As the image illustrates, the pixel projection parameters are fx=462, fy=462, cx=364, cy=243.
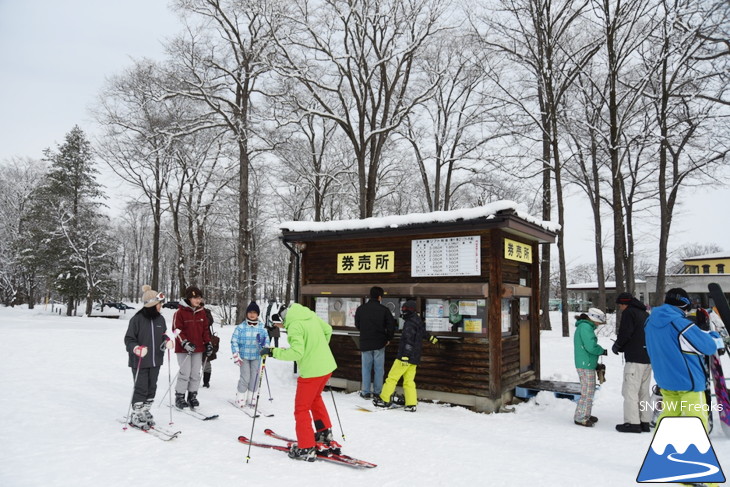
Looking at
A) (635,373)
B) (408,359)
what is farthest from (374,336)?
(635,373)

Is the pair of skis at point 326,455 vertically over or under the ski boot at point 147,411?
under

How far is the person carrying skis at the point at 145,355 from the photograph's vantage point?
6.02 m

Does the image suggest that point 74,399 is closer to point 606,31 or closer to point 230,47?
point 230,47

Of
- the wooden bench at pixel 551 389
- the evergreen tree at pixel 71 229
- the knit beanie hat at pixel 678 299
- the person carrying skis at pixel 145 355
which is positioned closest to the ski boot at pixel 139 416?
the person carrying skis at pixel 145 355

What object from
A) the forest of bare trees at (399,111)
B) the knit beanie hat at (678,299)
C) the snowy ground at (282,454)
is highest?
the forest of bare trees at (399,111)

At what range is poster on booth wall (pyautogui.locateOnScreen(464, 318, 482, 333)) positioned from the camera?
8.17 meters

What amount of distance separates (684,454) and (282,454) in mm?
4012

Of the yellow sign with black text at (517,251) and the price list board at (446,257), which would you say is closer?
the price list board at (446,257)

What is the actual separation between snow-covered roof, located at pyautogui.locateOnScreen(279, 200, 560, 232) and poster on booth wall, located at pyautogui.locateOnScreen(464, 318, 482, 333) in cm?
184

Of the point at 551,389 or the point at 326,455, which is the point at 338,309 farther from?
the point at 326,455

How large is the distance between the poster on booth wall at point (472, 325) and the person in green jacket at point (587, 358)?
1610 millimetres

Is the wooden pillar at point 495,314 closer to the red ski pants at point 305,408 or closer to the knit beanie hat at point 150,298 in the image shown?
the red ski pants at point 305,408

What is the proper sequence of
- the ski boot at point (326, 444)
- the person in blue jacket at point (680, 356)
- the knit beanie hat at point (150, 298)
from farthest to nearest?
1. the knit beanie hat at point (150, 298)
2. the ski boot at point (326, 444)
3. the person in blue jacket at point (680, 356)

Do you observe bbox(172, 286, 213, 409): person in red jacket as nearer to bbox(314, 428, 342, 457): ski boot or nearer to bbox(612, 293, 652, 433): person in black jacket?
bbox(314, 428, 342, 457): ski boot
